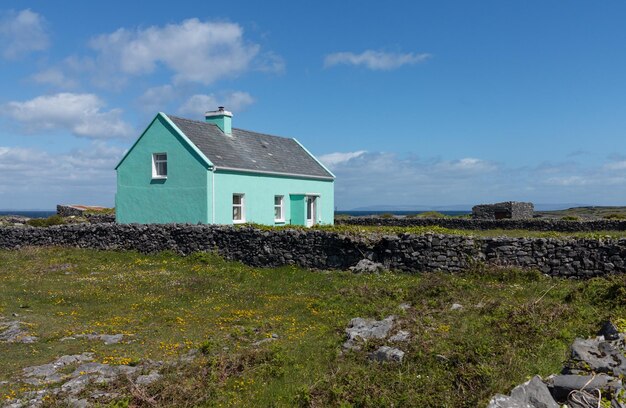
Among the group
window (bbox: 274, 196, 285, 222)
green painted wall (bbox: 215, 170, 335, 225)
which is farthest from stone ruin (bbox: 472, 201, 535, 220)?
window (bbox: 274, 196, 285, 222)

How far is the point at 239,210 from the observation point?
98.9 feet

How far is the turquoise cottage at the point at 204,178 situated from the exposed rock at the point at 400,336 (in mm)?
18373

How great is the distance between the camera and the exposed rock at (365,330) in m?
10.8

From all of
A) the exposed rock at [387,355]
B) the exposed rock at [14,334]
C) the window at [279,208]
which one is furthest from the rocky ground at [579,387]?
the window at [279,208]

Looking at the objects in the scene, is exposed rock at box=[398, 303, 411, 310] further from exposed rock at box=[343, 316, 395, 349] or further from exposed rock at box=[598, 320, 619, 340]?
exposed rock at box=[598, 320, 619, 340]

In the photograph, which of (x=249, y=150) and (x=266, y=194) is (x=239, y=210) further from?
(x=249, y=150)

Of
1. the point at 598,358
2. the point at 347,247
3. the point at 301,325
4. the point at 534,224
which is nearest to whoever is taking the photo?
the point at 598,358

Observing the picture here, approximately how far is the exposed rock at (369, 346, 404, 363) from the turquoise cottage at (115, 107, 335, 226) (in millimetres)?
19232

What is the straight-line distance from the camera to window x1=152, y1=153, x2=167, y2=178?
29656 mm

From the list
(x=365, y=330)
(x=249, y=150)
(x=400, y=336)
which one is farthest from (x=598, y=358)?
(x=249, y=150)

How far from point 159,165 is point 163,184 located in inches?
52.2

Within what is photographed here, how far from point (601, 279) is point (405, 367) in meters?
9.93

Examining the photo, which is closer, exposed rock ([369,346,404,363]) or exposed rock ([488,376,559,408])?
exposed rock ([488,376,559,408])

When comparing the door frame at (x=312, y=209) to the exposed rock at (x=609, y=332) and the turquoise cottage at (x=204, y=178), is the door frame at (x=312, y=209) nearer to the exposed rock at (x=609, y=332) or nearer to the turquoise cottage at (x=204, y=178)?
the turquoise cottage at (x=204, y=178)
